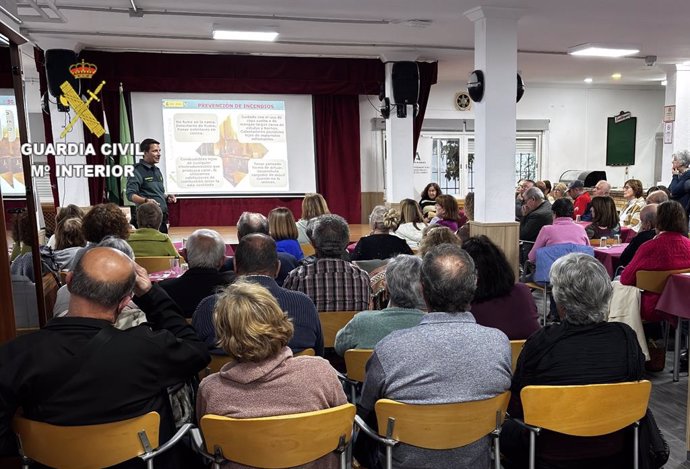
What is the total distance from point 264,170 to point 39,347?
8.18 metres

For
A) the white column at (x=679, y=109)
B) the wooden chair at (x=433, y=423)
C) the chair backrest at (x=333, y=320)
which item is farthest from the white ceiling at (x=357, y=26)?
the wooden chair at (x=433, y=423)

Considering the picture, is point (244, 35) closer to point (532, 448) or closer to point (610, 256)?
point (610, 256)

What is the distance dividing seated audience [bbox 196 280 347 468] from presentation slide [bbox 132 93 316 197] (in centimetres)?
787

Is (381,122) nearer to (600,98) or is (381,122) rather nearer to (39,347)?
(600,98)

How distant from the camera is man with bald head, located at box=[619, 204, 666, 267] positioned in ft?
15.3

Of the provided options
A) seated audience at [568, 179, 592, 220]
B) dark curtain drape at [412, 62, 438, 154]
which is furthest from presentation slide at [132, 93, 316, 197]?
seated audience at [568, 179, 592, 220]

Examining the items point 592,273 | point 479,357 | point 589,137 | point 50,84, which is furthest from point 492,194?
point 589,137

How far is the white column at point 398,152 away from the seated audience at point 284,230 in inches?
170

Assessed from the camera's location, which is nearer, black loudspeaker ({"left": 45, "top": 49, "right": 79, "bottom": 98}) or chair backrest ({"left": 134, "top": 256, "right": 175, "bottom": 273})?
chair backrest ({"left": 134, "top": 256, "right": 175, "bottom": 273})

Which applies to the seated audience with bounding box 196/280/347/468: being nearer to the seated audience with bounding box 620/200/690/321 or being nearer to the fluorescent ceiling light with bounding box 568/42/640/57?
the seated audience with bounding box 620/200/690/321

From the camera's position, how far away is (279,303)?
2.51m

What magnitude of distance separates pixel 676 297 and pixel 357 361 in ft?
8.70

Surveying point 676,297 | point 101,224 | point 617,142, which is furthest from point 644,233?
point 617,142

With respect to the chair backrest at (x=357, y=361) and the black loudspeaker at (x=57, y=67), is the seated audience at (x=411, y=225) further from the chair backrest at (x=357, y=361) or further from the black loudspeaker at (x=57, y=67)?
the black loudspeaker at (x=57, y=67)
